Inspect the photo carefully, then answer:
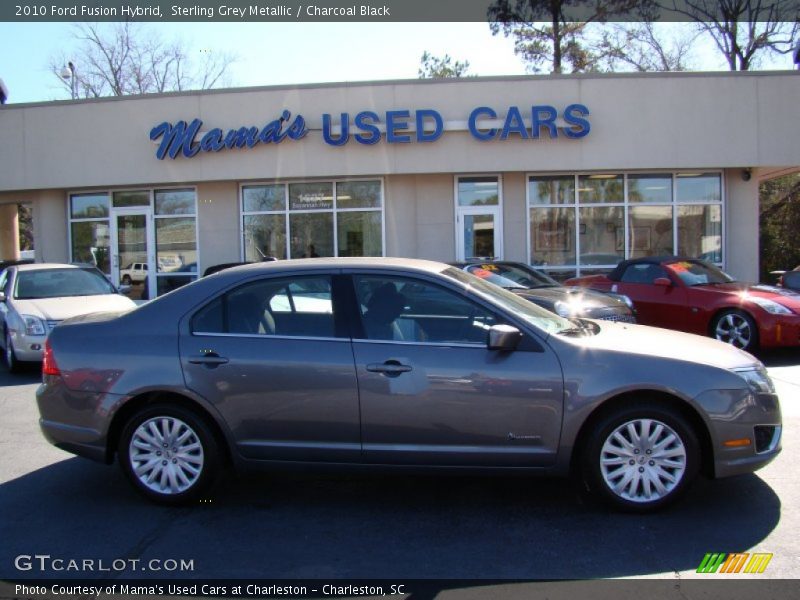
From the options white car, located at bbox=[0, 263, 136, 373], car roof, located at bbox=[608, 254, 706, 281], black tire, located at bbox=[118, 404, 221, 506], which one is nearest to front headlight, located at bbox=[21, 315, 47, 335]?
white car, located at bbox=[0, 263, 136, 373]

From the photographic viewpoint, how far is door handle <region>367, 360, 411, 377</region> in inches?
168

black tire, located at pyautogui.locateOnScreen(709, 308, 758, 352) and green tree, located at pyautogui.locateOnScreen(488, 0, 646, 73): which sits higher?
green tree, located at pyautogui.locateOnScreen(488, 0, 646, 73)

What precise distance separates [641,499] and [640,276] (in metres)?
7.61

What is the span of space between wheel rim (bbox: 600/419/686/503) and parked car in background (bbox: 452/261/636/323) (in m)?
3.50

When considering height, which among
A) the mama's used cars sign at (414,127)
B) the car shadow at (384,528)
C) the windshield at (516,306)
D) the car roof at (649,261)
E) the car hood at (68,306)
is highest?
the mama's used cars sign at (414,127)

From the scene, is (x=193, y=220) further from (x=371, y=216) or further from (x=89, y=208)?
(x=371, y=216)

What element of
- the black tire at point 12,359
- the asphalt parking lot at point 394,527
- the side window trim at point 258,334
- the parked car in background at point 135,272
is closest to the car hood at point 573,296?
the asphalt parking lot at point 394,527

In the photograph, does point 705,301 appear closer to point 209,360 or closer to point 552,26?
point 209,360

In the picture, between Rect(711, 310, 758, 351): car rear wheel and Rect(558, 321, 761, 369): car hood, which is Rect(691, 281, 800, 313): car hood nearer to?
Rect(711, 310, 758, 351): car rear wheel

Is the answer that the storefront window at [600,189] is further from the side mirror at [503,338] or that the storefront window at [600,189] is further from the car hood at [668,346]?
the side mirror at [503,338]

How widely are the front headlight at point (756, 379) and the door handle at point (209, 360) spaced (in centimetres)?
319

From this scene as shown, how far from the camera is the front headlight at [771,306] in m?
9.73

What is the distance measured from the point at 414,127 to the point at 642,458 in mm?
12363

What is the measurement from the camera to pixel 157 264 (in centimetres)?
1764
